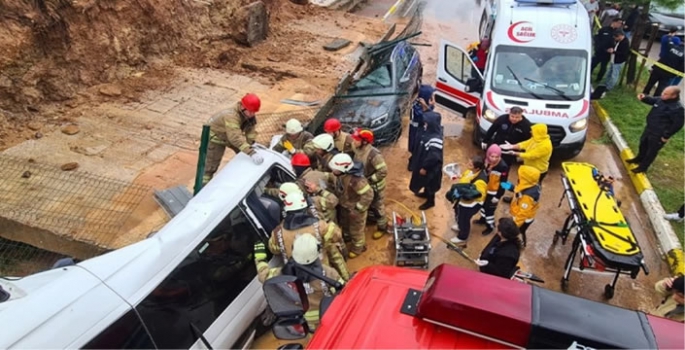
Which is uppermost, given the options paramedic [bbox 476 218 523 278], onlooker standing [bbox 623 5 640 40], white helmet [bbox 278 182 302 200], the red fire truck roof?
the red fire truck roof

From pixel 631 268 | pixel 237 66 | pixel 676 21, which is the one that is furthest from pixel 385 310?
pixel 676 21

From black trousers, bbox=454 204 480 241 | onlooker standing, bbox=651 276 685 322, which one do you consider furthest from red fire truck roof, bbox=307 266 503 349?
black trousers, bbox=454 204 480 241

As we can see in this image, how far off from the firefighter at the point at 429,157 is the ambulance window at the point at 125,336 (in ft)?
14.8

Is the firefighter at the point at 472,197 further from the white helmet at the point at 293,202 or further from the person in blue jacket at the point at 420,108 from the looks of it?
the white helmet at the point at 293,202

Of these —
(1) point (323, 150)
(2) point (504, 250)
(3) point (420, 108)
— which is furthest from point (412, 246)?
(3) point (420, 108)

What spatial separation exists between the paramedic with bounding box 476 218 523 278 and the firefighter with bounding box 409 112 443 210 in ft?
6.09

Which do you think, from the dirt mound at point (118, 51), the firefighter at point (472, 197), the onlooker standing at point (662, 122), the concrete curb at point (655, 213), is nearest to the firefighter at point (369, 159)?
the firefighter at point (472, 197)

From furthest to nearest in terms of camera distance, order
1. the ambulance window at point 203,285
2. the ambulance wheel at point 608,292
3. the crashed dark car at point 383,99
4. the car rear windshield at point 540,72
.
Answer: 1. the crashed dark car at point 383,99
2. the car rear windshield at point 540,72
3. the ambulance wheel at point 608,292
4. the ambulance window at point 203,285

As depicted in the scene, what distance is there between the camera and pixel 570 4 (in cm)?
994

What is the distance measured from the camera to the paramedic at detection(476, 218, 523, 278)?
4.92 m

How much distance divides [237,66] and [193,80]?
52.6 inches

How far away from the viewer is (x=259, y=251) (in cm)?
433

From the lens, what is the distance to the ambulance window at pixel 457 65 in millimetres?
9203

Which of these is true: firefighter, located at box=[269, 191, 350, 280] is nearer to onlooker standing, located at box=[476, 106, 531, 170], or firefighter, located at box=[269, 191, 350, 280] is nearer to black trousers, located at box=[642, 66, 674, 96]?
onlooker standing, located at box=[476, 106, 531, 170]
